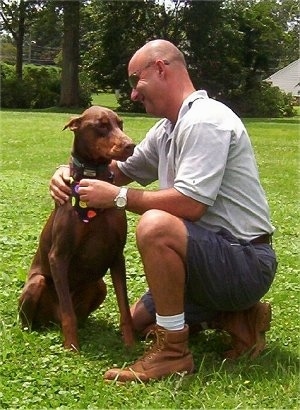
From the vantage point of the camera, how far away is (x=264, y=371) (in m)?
3.68

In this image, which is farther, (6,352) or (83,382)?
(6,352)

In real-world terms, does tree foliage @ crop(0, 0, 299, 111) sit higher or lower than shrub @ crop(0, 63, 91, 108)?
higher

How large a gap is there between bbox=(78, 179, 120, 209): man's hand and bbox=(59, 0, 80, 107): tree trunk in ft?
96.3

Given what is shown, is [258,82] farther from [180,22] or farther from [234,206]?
[234,206]

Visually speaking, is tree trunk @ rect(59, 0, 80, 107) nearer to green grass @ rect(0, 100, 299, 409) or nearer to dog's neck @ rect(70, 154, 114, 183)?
green grass @ rect(0, 100, 299, 409)

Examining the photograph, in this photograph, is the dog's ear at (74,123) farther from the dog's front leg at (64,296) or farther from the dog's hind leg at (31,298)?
the dog's hind leg at (31,298)

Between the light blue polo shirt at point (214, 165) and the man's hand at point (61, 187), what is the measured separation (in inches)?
20.3

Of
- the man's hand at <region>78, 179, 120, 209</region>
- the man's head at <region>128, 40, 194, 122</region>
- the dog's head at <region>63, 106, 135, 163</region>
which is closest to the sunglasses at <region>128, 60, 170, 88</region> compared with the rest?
the man's head at <region>128, 40, 194, 122</region>

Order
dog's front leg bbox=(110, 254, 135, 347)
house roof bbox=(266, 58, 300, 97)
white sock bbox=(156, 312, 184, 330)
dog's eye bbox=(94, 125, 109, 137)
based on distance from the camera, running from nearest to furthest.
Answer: white sock bbox=(156, 312, 184, 330)
dog's eye bbox=(94, 125, 109, 137)
dog's front leg bbox=(110, 254, 135, 347)
house roof bbox=(266, 58, 300, 97)

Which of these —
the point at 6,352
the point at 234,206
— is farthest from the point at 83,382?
the point at 234,206

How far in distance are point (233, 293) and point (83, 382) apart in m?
0.87

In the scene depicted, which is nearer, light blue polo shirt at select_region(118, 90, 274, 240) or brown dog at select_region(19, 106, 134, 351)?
light blue polo shirt at select_region(118, 90, 274, 240)

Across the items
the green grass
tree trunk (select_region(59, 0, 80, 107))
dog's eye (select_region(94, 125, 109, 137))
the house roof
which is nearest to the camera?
the green grass

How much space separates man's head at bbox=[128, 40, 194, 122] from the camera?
12.3 ft
